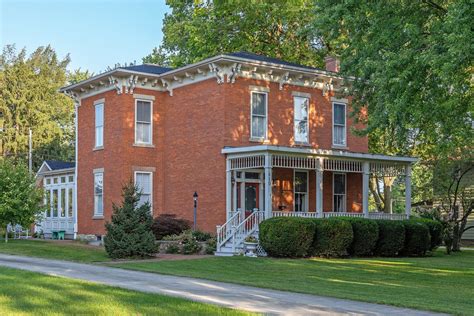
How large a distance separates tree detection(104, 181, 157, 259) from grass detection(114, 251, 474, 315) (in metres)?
1.99

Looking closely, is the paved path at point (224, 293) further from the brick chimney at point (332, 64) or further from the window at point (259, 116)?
the brick chimney at point (332, 64)

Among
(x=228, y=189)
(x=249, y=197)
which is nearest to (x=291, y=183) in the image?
(x=249, y=197)

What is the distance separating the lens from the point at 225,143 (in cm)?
2859

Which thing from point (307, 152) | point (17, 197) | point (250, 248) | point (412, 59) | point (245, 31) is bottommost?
point (250, 248)

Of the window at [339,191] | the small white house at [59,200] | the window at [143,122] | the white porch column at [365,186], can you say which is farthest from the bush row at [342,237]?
the small white house at [59,200]

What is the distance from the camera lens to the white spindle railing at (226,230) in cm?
2645

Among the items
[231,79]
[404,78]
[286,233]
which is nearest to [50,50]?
[231,79]

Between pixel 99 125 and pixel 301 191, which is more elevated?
pixel 99 125

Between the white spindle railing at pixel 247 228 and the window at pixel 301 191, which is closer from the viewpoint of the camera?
the white spindle railing at pixel 247 228

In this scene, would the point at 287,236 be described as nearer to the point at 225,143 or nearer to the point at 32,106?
the point at 225,143

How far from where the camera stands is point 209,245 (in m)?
27.0

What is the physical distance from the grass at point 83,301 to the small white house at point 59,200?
20.8m

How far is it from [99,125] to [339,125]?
11509 millimetres

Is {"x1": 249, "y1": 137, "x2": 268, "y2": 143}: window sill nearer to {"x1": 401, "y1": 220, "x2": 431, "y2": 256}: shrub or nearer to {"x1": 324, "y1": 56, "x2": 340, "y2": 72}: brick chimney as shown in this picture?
{"x1": 401, "y1": 220, "x2": 431, "y2": 256}: shrub
